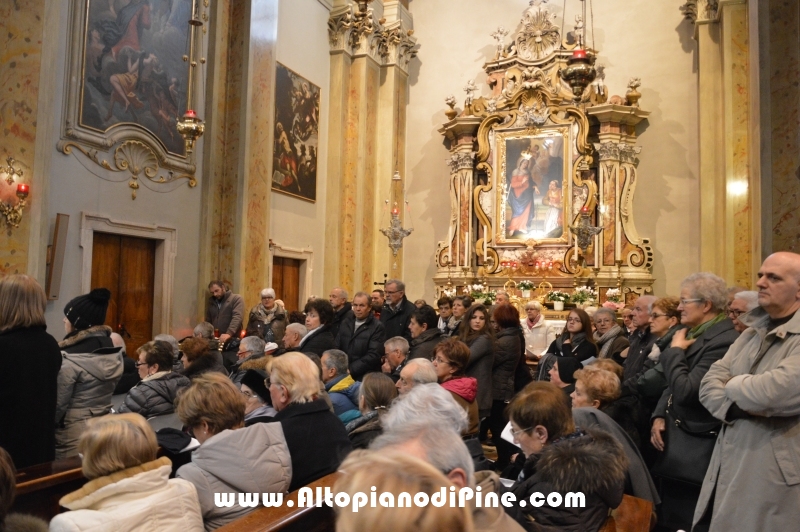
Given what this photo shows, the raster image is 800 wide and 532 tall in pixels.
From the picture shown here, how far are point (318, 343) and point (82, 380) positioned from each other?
8.02 feet

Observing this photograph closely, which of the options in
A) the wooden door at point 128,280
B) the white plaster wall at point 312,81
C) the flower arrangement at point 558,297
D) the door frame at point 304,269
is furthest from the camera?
the door frame at point 304,269

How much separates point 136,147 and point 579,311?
690cm

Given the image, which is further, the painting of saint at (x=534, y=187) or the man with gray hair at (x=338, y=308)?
the painting of saint at (x=534, y=187)

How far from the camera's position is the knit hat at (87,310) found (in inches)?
161

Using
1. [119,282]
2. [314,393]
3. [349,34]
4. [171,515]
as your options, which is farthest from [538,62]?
[171,515]

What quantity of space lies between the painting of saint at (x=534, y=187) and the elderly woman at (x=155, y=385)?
35.7 ft

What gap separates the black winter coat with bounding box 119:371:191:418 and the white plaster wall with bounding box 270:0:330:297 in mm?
8392

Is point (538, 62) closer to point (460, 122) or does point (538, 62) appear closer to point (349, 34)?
point (460, 122)

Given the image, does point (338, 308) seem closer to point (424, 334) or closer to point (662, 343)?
point (424, 334)

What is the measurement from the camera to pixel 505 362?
600 cm

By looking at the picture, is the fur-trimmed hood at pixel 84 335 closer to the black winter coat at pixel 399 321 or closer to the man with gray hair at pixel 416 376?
the man with gray hair at pixel 416 376

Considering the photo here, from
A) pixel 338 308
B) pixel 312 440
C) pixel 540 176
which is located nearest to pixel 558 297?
pixel 540 176

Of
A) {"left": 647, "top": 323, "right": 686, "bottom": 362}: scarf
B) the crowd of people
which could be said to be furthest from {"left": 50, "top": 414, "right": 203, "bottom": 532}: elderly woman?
{"left": 647, "top": 323, "right": 686, "bottom": 362}: scarf

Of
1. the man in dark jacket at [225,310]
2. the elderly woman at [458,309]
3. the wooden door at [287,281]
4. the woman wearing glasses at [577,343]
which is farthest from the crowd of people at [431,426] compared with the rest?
the wooden door at [287,281]
